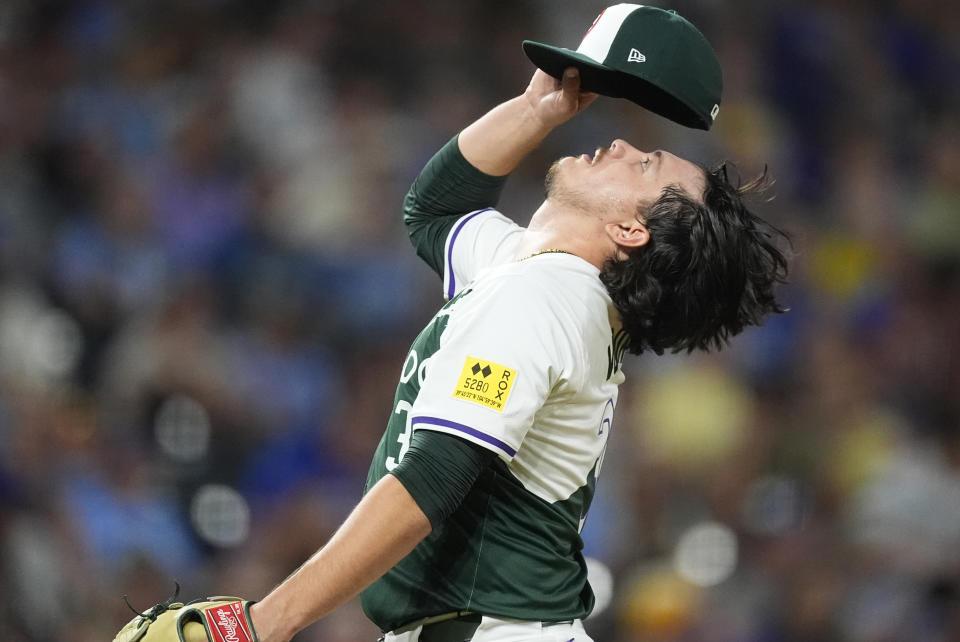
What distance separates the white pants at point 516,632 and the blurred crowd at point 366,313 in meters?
1.92

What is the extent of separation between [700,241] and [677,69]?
15.3 inches

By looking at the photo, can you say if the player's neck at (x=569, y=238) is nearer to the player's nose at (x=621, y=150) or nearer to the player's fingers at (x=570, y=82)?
the player's nose at (x=621, y=150)

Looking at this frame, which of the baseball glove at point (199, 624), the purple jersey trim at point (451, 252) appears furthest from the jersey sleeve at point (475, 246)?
the baseball glove at point (199, 624)

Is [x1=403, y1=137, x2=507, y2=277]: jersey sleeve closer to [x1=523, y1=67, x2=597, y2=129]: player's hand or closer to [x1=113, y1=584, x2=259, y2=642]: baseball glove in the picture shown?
[x1=523, y1=67, x2=597, y2=129]: player's hand

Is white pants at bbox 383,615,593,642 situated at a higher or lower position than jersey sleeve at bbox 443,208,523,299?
lower

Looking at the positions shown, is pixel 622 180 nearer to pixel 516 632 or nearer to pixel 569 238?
pixel 569 238

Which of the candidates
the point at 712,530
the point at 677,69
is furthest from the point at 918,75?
the point at 677,69

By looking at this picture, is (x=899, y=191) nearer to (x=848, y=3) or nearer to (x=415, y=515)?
(x=848, y=3)

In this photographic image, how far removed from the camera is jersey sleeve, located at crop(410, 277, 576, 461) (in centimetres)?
184

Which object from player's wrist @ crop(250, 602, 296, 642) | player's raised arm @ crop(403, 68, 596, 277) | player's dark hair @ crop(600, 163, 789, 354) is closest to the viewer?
player's wrist @ crop(250, 602, 296, 642)

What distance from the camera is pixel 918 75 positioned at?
5.11 meters

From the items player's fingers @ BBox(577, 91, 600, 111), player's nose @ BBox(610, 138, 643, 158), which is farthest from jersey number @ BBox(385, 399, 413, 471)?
player's fingers @ BBox(577, 91, 600, 111)

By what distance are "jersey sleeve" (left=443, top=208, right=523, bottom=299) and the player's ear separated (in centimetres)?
29

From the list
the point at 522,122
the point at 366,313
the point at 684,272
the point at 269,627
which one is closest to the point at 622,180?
the point at 684,272
